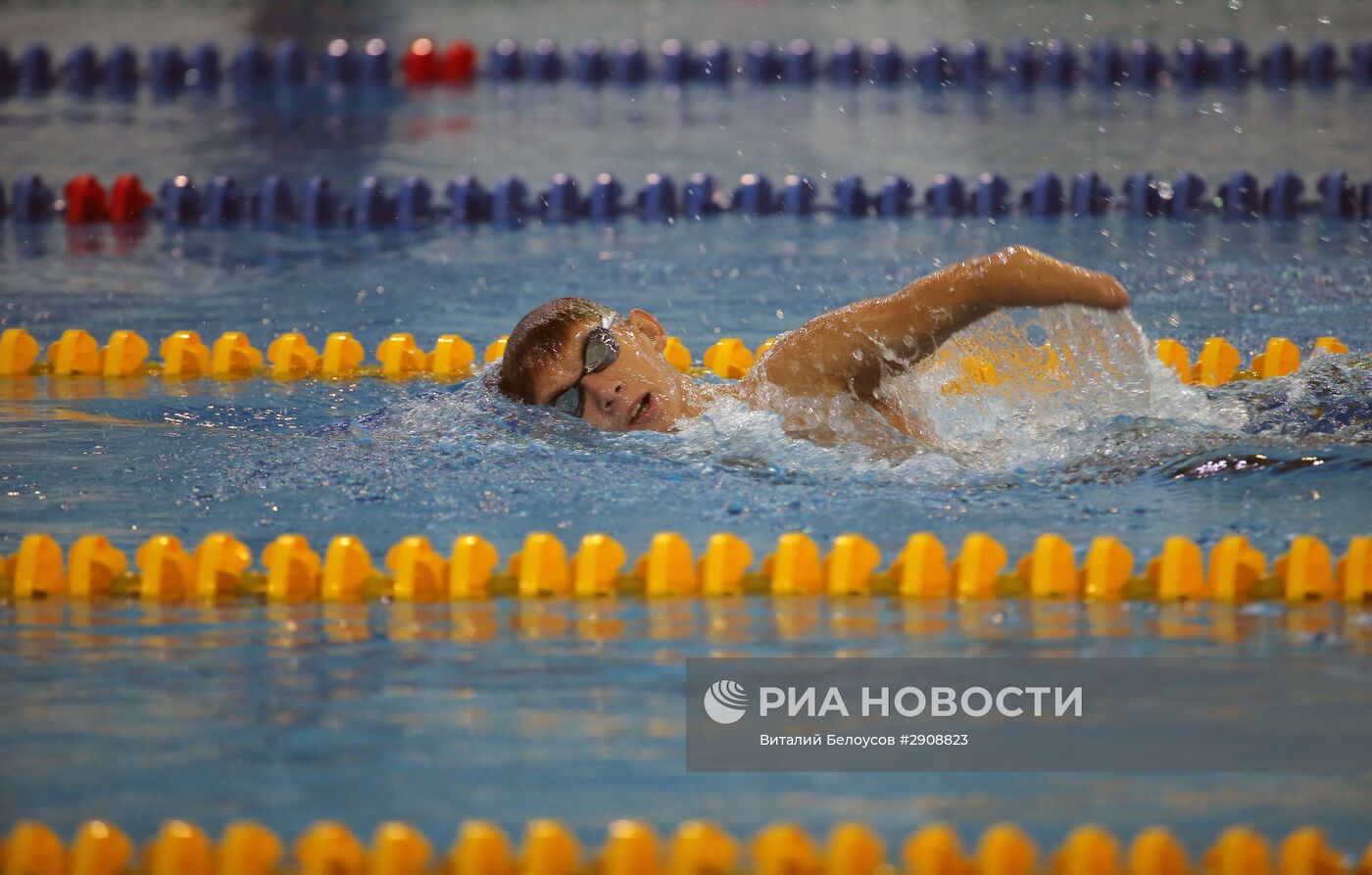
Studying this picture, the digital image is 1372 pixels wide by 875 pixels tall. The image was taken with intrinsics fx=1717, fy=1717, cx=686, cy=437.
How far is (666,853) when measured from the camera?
7.09 ft

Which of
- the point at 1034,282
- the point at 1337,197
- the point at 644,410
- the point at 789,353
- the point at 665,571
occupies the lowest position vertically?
the point at 665,571

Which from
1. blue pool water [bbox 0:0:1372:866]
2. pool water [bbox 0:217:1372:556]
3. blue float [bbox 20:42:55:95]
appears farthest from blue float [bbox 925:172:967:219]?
blue float [bbox 20:42:55:95]

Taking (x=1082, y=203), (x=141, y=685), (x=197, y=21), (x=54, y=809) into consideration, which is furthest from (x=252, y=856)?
(x=197, y=21)

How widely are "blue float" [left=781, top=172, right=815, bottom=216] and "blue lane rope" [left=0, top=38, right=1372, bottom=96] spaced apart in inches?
111

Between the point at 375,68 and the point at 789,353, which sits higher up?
the point at 375,68

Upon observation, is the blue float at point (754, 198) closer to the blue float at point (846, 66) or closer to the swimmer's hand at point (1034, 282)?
the blue float at point (846, 66)

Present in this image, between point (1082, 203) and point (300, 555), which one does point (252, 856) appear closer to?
point (300, 555)

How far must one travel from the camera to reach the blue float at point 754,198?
711 cm

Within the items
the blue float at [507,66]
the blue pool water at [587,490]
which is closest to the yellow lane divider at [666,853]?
the blue pool water at [587,490]

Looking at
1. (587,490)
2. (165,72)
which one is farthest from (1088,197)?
(165,72)

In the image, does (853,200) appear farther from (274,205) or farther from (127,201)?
(127,201)

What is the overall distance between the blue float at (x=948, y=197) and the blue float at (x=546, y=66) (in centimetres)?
384

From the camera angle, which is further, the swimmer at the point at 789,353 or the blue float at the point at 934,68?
the blue float at the point at 934,68

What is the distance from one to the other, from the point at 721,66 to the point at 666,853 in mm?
8368
